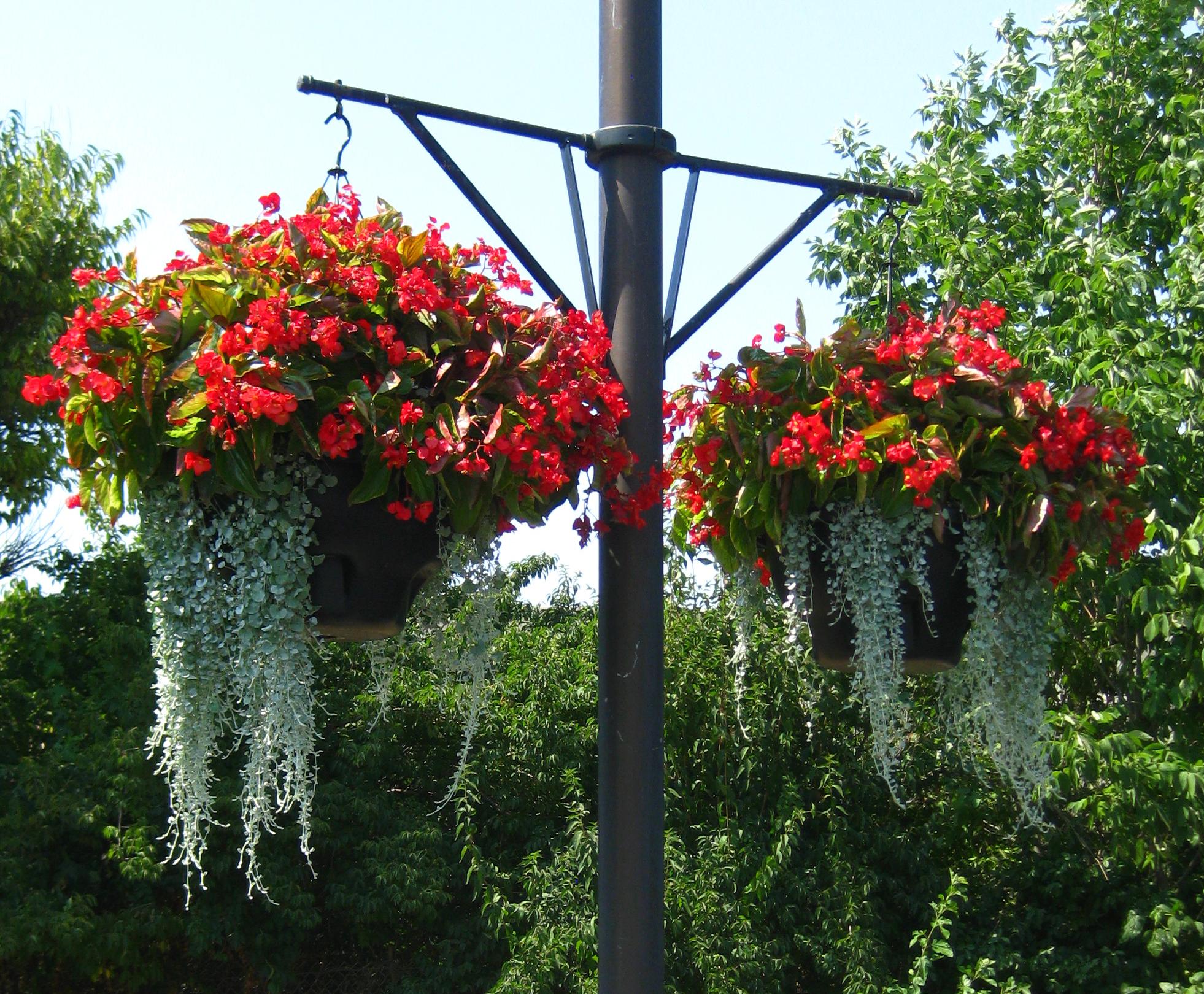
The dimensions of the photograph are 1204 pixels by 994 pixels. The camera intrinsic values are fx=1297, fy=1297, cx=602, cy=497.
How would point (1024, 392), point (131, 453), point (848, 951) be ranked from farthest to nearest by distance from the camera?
point (848, 951), point (1024, 392), point (131, 453)

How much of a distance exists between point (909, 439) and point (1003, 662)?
1.98 feet

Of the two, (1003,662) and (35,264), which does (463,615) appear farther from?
(35,264)

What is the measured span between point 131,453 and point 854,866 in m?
5.48

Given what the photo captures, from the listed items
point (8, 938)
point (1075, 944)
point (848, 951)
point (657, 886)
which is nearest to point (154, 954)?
point (8, 938)

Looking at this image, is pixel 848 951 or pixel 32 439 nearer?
pixel 848 951

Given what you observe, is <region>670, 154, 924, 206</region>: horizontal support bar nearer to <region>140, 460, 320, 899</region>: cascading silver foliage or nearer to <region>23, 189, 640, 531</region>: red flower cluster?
<region>23, 189, 640, 531</region>: red flower cluster

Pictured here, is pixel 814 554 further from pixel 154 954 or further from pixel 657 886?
pixel 154 954

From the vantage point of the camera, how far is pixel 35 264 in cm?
928

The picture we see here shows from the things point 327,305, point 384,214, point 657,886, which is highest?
point 384,214

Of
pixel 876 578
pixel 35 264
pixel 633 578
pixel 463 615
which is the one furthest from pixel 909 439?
pixel 35 264

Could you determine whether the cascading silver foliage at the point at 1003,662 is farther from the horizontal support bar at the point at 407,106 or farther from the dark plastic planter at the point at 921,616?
the horizontal support bar at the point at 407,106

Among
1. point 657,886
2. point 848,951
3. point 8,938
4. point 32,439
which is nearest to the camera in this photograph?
point 657,886

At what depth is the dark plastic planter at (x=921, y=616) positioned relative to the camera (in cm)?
256

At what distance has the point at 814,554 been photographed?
2.60 metres
